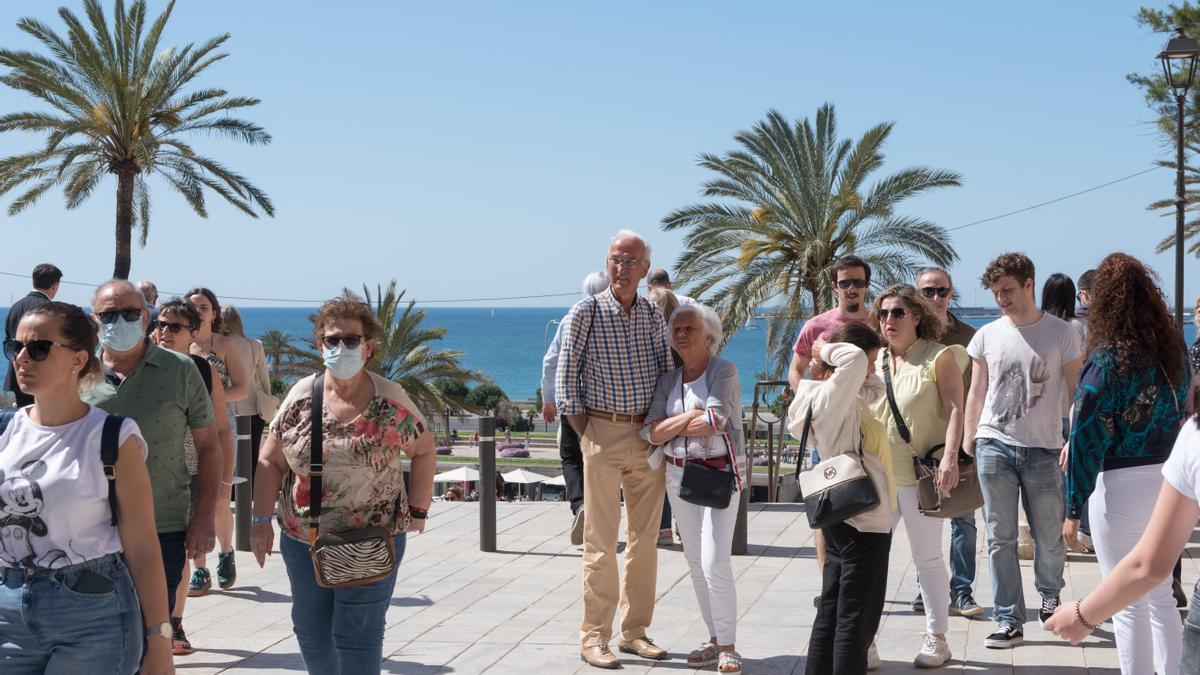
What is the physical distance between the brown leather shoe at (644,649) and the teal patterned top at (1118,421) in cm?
223

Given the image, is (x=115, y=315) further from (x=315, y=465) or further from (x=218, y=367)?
(x=218, y=367)

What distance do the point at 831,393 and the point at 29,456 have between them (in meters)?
2.99

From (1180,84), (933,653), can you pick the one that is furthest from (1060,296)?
(1180,84)

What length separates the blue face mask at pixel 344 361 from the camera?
14.9 ft

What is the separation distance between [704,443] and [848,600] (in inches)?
50.1

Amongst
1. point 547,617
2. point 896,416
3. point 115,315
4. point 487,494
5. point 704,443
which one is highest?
point 115,315

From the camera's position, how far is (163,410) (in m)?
4.89

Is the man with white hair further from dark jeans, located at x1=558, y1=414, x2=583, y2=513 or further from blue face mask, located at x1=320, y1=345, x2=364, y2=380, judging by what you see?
blue face mask, located at x1=320, y1=345, x2=364, y2=380

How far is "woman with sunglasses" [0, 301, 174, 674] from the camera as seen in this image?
349cm

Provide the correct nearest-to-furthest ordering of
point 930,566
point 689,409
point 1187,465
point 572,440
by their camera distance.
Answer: point 1187,465 < point 930,566 < point 689,409 < point 572,440

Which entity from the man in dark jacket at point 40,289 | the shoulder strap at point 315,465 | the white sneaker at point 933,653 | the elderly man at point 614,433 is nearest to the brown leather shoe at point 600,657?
the elderly man at point 614,433

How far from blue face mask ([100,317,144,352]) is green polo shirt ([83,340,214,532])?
0.07 m

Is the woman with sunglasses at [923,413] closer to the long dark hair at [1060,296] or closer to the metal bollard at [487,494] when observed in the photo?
the long dark hair at [1060,296]

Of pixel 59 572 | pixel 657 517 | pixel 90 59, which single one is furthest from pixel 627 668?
pixel 90 59
